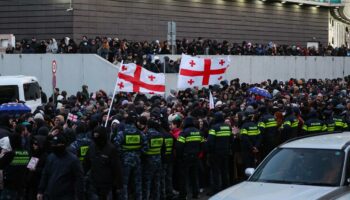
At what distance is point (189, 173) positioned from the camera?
15.2m

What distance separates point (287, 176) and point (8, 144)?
4311 mm

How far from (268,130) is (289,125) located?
2.31 feet

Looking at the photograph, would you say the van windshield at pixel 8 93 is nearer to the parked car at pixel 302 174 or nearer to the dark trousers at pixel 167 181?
the dark trousers at pixel 167 181

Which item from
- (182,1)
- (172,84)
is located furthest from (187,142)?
(182,1)

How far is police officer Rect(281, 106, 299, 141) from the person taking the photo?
55.8 ft

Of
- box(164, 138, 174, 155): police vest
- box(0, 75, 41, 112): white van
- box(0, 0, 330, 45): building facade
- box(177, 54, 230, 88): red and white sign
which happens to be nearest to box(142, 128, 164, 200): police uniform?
box(164, 138, 174, 155): police vest

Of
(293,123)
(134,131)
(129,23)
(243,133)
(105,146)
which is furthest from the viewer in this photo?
(129,23)

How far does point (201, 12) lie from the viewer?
151ft

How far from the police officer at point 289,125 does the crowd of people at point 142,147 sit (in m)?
0.02

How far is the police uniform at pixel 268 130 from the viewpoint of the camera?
1658 centimetres

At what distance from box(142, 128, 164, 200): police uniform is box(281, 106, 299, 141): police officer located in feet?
13.9

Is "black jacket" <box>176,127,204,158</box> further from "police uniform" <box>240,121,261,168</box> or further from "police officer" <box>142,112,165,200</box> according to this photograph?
"police uniform" <box>240,121,261,168</box>

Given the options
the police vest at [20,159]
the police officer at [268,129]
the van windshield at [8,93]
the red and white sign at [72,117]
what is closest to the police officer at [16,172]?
the police vest at [20,159]

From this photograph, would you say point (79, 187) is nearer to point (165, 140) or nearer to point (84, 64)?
point (165, 140)
